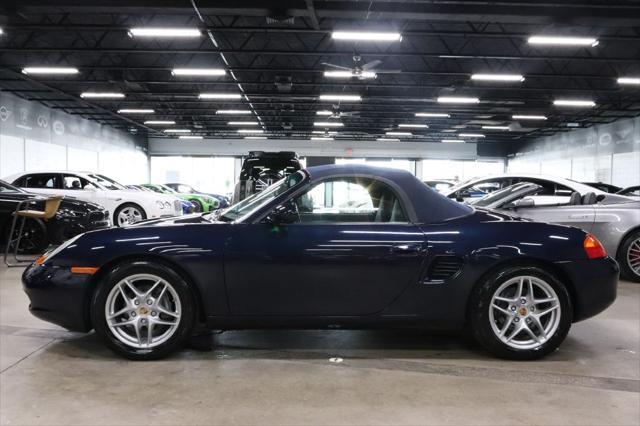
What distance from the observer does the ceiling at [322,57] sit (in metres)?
10.2

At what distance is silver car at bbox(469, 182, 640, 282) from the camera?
585 centimetres

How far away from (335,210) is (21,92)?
20.0m

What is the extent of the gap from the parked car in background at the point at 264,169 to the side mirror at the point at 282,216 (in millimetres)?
6204

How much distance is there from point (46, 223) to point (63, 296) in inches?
218

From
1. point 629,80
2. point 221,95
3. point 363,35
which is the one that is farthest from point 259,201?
point 629,80

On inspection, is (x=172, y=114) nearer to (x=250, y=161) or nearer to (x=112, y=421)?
(x=250, y=161)

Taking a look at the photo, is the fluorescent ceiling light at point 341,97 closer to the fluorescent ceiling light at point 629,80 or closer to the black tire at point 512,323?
the fluorescent ceiling light at point 629,80

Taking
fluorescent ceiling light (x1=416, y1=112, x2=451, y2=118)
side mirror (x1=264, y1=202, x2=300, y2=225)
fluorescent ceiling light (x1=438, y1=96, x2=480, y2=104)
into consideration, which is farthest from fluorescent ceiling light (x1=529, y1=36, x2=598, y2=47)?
side mirror (x1=264, y1=202, x2=300, y2=225)

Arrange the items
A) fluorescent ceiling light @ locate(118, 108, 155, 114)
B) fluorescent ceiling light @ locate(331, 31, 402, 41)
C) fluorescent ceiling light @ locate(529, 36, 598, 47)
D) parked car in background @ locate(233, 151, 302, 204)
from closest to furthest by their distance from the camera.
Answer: parked car in background @ locate(233, 151, 302, 204) < fluorescent ceiling light @ locate(331, 31, 402, 41) < fluorescent ceiling light @ locate(529, 36, 598, 47) < fluorescent ceiling light @ locate(118, 108, 155, 114)

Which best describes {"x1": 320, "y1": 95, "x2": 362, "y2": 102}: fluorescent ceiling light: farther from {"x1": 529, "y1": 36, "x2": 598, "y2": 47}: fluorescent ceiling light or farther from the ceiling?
{"x1": 529, "y1": 36, "x2": 598, "y2": 47}: fluorescent ceiling light

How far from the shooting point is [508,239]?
3.14 metres

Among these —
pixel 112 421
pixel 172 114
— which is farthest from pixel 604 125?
pixel 112 421

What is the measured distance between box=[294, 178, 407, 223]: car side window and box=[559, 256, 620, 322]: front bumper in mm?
1160

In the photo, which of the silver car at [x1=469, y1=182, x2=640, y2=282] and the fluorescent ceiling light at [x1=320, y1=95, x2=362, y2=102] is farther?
the fluorescent ceiling light at [x1=320, y1=95, x2=362, y2=102]
